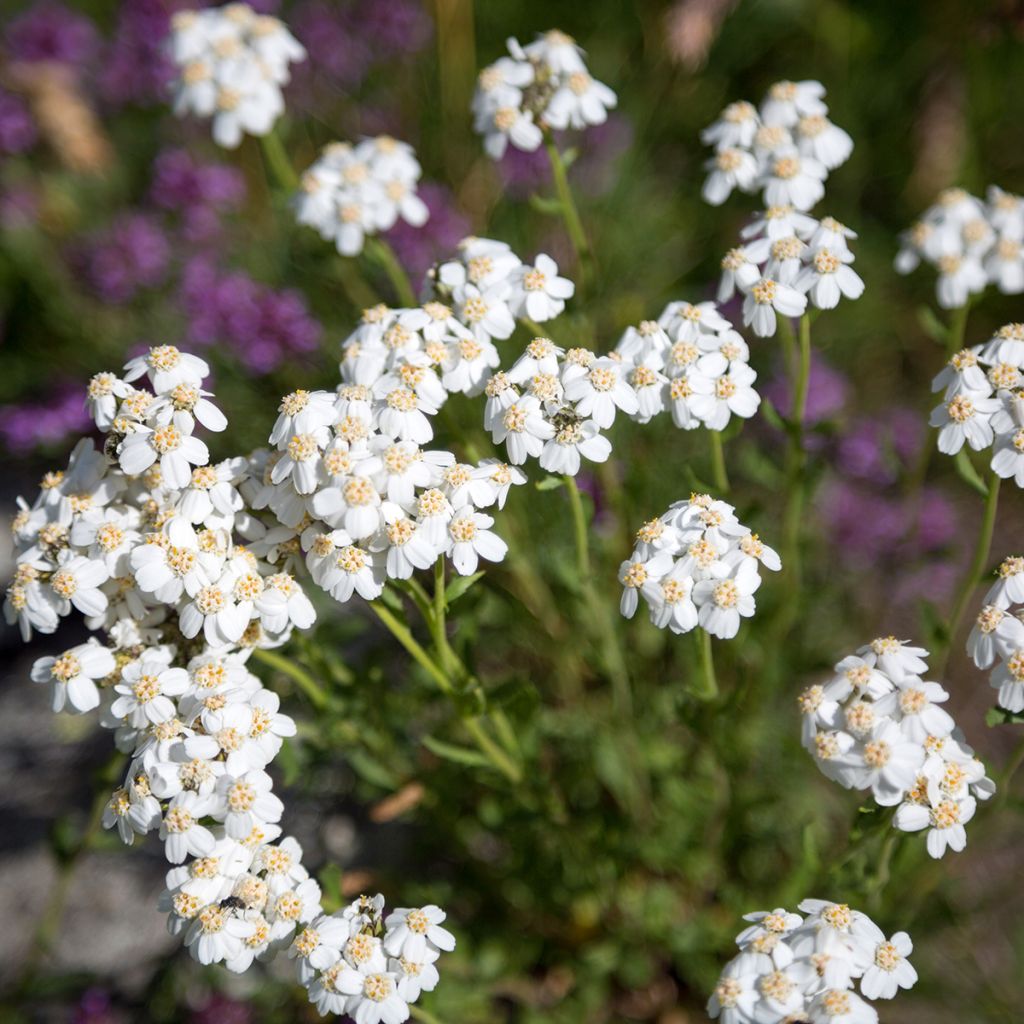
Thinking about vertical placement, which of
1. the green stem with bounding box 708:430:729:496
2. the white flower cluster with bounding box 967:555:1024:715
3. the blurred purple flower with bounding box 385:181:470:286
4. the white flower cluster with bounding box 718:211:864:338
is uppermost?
the blurred purple flower with bounding box 385:181:470:286

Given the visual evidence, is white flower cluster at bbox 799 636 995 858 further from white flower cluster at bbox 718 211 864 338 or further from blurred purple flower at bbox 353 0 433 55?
blurred purple flower at bbox 353 0 433 55

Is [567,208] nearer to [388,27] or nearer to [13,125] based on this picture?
[388,27]

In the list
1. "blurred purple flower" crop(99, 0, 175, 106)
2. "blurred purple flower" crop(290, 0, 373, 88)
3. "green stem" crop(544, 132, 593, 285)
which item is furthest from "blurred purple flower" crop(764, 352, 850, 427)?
"blurred purple flower" crop(99, 0, 175, 106)

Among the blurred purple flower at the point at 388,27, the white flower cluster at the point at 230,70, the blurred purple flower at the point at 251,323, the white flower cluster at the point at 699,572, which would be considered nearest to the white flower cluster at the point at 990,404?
the white flower cluster at the point at 699,572

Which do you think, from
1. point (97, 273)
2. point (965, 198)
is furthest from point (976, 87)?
point (97, 273)

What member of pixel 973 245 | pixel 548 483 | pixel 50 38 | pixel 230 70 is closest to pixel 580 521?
pixel 548 483

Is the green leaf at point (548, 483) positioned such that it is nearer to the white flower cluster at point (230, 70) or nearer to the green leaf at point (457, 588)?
the green leaf at point (457, 588)

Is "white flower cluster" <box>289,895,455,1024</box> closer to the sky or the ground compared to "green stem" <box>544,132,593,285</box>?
closer to the ground

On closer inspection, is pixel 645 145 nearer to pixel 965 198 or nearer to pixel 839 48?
pixel 839 48
